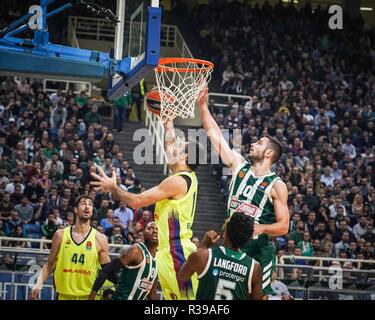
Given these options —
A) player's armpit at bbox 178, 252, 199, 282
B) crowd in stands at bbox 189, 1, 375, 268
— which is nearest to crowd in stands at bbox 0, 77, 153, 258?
crowd in stands at bbox 189, 1, 375, 268

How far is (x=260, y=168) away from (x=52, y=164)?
9.03m

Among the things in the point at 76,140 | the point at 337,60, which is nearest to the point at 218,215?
the point at 76,140

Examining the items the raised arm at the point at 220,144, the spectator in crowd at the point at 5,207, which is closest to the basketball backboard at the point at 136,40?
the raised arm at the point at 220,144

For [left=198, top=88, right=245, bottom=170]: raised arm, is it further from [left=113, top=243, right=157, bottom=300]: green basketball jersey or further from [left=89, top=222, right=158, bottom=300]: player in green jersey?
[left=113, top=243, right=157, bottom=300]: green basketball jersey

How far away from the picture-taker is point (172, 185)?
29.7 feet

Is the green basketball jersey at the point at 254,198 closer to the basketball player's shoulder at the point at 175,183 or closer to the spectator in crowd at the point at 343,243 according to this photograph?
the basketball player's shoulder at the point at 175,183

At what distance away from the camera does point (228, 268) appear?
716 cm

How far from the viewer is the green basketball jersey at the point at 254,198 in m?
9.18

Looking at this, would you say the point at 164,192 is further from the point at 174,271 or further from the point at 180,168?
the point at 174,271

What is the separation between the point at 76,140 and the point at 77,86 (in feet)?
18.0

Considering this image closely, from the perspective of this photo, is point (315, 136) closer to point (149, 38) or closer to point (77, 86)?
point (77, 86)

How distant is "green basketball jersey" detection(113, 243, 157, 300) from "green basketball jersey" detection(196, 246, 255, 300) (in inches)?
86.1

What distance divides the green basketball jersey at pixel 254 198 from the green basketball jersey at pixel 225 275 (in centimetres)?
191

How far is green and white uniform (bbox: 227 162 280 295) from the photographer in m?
9.12
